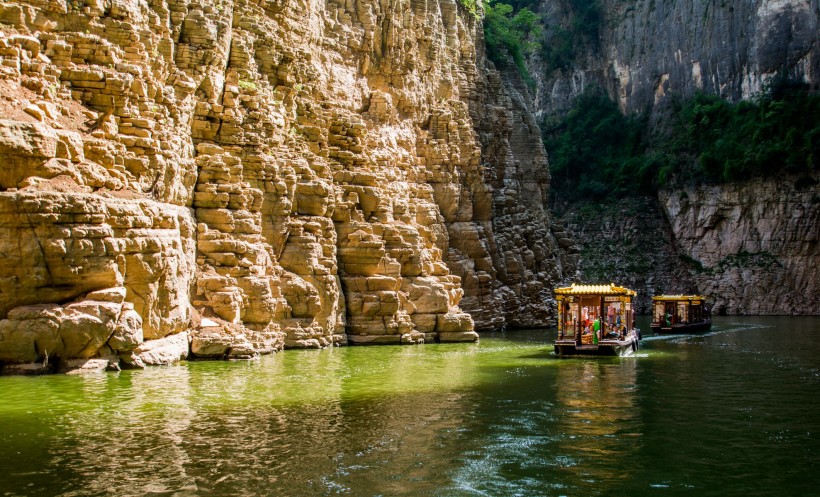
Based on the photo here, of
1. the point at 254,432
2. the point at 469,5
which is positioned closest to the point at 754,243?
the point at 469,5

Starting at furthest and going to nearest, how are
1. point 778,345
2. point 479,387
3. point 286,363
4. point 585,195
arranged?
point 585,195, point 778,345, point 286,363, point 479,387

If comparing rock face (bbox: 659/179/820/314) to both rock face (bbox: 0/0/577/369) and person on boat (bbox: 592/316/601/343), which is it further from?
person on boat (bbox: 592/316/601/343)

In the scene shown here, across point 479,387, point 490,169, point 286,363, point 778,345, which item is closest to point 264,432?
point 479,387

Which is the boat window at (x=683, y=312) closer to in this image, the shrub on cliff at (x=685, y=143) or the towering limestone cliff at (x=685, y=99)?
the towering limestone cliff at (x=685, y=99)

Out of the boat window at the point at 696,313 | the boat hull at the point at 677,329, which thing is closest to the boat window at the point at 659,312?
the boat hull at the point at 677,329

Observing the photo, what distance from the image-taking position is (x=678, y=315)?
51156mm

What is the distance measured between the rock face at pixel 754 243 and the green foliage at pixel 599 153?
6177 mm

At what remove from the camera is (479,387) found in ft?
75.9

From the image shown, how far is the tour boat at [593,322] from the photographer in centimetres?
3256

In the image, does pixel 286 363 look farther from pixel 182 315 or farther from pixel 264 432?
pixel 264 432

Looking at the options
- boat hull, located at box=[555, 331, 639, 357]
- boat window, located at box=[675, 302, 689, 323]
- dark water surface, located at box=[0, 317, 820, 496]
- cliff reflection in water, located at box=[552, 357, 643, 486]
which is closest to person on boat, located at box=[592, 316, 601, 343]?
boat hull, located at box=[555, 331, 639, 357]

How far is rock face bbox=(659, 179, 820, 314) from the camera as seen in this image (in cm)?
7256

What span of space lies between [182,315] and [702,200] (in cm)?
6411

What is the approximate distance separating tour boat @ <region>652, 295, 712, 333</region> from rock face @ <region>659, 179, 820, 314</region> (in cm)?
2384
